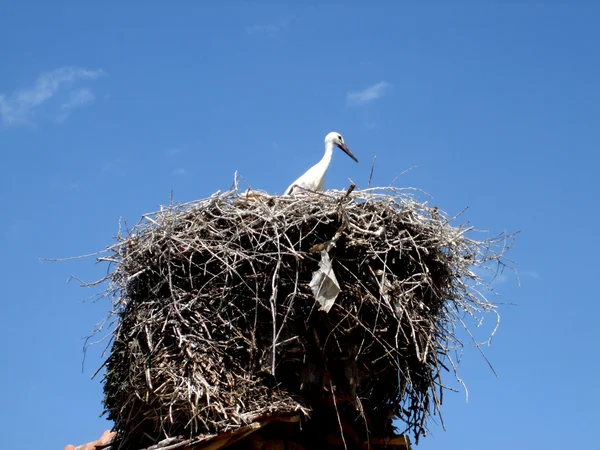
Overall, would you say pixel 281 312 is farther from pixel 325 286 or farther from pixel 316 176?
pixel 316 176

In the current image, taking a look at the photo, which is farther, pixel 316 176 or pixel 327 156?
pixel 327 156

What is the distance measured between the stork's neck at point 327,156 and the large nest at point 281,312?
2302mm

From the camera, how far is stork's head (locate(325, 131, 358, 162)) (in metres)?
11.8

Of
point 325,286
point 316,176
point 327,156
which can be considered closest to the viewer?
point 325,286

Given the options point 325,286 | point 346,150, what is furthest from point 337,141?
point 325,286

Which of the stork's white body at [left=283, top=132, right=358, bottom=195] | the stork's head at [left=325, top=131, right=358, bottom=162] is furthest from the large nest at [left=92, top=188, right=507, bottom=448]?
the stork's head at [left=325, top=131, right=358, bottom=162]

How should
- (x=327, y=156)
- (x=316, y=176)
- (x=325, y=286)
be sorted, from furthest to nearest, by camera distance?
(x=327, y=156) → (x=316, y=176) → (x=325, y=286)

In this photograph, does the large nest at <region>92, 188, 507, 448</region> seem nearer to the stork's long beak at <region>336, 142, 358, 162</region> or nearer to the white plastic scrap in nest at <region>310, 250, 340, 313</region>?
the white plastic scrap in nest at <region>310, 250, 340, 313</region>

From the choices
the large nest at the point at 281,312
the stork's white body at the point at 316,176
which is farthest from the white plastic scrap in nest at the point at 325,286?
the stork's white body at the point at 316,176

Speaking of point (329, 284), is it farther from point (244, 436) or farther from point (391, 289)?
point (244, 436)

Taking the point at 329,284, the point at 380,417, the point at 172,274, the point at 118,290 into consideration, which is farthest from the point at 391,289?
the point at 118,290

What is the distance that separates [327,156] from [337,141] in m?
0.68

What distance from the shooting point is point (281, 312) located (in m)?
8.12

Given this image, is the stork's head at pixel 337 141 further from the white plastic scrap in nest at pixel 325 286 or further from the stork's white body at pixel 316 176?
the white plastic scrap in nest at pixel 325 286
